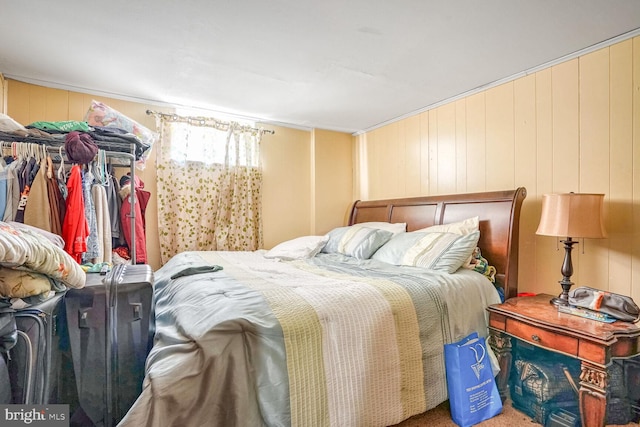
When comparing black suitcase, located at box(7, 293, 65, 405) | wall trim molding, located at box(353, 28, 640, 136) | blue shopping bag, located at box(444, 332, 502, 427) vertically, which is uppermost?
wall trim molding, located at box(353, 28, 640, 136)

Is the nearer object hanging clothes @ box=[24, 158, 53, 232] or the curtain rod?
hanging clothes @ box=[24, 158, 53, 232]

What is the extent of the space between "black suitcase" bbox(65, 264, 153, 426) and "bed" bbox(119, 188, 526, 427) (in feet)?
0.40

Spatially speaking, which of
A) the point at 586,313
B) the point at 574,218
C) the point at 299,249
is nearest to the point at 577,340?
the point at 586,313

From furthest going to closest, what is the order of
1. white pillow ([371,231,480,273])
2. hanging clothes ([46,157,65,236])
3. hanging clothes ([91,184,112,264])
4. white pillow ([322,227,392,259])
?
1. white pillow ([322,227,392,259])
2. white pillow ([371,231,480,273])
3. hanging clothes ([91,184,112,264])
4. hanging clothes ([46,157,65,236])

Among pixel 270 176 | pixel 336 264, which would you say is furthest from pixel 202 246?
pixel 336 264

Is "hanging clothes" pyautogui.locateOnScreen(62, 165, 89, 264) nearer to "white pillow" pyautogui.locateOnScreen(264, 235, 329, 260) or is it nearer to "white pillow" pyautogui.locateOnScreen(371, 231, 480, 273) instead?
"white pillow" pyautogui.locateOnScreen(264, 235, 329, 260)

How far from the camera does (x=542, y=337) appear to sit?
1.57 m

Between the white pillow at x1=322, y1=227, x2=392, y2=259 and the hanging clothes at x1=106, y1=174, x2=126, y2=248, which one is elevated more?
the hanging clothes at x1=106, y1=174, x2=126, y2=248

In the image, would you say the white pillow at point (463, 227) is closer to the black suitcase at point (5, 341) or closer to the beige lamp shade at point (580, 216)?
the beige lamp shade at point (580, 216)

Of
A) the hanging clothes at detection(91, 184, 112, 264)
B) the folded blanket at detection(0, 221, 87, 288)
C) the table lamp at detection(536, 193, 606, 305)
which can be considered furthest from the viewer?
the hanging clothes at detection(91, 184, 112, 264)

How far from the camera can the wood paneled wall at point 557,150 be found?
71.3 inches

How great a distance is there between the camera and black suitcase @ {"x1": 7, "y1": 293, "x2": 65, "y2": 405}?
3.12 feet

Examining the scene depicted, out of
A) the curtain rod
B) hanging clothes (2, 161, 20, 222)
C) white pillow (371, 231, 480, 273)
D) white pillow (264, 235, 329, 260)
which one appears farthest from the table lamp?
hanging clothes (2, 161, 20, 222)

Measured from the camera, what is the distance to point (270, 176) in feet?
11.8
